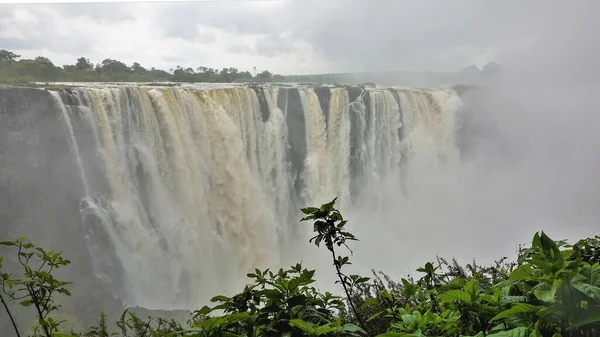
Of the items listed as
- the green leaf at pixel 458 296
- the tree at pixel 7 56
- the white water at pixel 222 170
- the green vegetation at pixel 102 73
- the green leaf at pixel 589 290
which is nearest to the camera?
the green leaf at pixel 589 290

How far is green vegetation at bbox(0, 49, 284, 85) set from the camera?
4471 mm

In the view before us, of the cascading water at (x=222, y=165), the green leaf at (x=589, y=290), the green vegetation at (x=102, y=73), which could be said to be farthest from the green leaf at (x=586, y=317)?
the green vegetation at (x=102, y=73)

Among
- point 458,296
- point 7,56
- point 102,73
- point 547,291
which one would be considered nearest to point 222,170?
point 102,73

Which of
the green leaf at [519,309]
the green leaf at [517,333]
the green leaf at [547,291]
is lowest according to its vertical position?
the green leaf at [517,333]

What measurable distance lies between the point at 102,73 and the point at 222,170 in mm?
2086

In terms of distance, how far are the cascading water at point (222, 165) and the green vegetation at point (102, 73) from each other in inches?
27.4

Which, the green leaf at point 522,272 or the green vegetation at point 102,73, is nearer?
the green leaf at point 522,272

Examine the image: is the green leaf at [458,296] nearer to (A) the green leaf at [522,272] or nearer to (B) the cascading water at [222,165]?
(A) the green leaf at [522,272]

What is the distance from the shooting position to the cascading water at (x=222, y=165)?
4.49 meters

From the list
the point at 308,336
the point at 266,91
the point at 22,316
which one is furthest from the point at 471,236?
the point at 308,336

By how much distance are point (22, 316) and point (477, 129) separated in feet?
25.5

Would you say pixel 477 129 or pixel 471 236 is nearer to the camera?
pixel 471 236

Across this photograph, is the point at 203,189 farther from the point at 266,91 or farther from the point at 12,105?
the point at 12,105

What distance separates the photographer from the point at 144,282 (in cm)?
462
